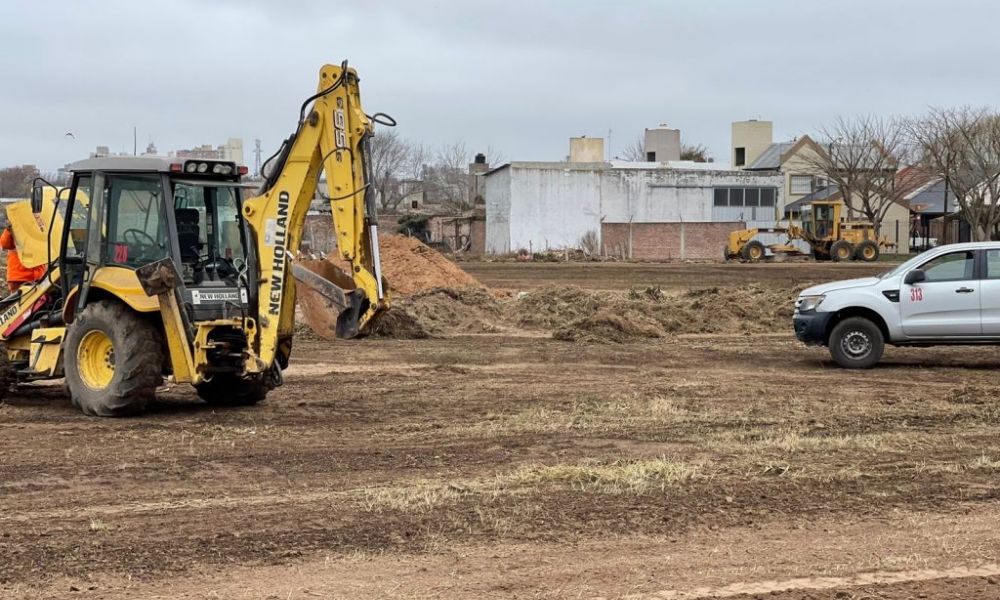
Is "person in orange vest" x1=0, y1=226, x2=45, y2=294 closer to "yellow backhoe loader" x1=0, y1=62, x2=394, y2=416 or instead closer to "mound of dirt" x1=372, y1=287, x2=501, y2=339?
"yellow backhoe loader" x1=0, y1=62, x2=394, y2=416

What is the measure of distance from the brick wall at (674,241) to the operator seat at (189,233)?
52.5 metres

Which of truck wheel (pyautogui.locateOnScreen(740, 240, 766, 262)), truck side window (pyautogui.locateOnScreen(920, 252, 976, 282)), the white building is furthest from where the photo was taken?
the white building

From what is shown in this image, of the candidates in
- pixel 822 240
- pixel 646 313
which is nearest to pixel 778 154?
pixel 822 240

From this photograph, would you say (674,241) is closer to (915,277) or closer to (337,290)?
(915,277)

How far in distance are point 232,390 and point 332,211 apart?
2.63 m

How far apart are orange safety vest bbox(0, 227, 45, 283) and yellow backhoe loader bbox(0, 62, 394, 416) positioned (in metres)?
0.59

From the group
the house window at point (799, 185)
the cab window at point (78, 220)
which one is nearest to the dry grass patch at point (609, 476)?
the cab window at point (78, 220)

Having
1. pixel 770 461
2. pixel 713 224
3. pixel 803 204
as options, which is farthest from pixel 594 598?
pixel 803 204

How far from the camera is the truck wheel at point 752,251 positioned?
53.5 meters

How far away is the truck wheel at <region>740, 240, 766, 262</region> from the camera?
176ft

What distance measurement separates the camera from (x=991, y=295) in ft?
53.5

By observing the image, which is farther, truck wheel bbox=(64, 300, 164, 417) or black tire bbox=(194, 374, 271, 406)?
black tire bbox=(194, 374, 271, 406)

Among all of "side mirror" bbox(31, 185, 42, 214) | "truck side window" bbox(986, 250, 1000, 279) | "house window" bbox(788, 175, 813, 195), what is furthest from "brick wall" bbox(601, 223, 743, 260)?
"side mirror" bbox(31, 185, 42, 214)

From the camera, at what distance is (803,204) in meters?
72.2
